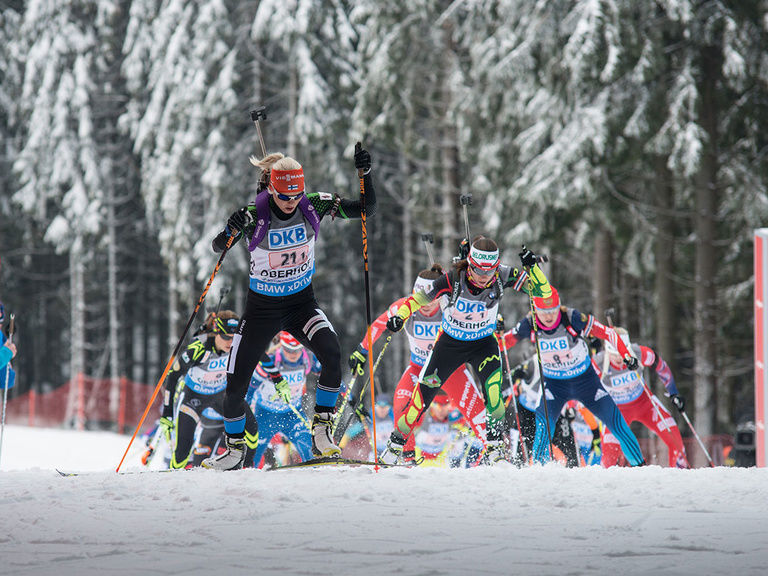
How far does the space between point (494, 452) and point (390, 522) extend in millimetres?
3674

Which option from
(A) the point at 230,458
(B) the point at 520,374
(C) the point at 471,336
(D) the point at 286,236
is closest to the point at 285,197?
(D) the point at 286,236

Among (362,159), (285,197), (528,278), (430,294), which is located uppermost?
(362,159)

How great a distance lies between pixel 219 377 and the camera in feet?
31.9

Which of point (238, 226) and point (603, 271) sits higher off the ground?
point (603, 271)

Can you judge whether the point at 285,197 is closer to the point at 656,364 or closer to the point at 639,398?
the point at 656,364

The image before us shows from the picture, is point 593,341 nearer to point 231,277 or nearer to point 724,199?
point 724,199

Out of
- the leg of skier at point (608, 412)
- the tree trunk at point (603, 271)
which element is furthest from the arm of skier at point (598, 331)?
the tree trunk at point (603, 271)

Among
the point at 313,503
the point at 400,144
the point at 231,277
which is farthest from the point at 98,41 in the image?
the point at 313,503

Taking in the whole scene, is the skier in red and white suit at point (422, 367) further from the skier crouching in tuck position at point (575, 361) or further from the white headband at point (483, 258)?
the white headband at point (483, 258)

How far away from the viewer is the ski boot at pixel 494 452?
8.13 meters

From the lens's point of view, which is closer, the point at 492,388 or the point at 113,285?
the point at 492,388

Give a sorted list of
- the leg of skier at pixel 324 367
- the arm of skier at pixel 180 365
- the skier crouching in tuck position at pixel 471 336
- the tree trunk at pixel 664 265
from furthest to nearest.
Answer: the tree trunk at pixel 664 265, the arm of skier at pixel 180 365, the skier crouching in tuck position at pixel 471 336, the leg of skier at pixel 324 367

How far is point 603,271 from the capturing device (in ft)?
56.2

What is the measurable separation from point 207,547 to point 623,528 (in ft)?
6.22
